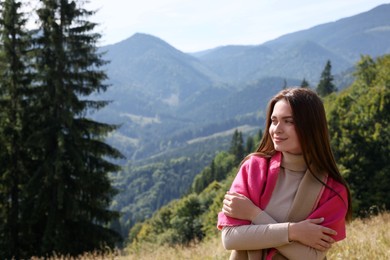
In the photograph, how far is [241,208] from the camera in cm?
244

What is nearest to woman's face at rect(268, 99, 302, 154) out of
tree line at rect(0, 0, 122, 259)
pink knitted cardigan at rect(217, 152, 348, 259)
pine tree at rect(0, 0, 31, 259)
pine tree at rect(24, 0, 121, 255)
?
pink knitted cardigan at rect(217, 152, 348, 259)

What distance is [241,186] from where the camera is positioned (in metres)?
2.56

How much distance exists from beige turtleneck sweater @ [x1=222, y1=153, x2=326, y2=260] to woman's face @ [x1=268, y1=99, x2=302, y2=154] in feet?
0.20

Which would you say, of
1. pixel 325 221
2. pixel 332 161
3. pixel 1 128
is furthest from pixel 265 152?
pixel 1 128

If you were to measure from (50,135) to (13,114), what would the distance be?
2377 mm

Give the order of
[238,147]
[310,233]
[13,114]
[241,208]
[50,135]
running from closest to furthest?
1. [310,233]
2. [241,208]
3. [50,135]
4. [13,114]
5. [238,147]

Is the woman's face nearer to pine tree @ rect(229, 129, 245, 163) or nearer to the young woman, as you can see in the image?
the young woman

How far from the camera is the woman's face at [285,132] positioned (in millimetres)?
2545

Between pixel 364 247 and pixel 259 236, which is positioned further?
pixel 364 247

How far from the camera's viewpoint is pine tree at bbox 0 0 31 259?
58.1 ft

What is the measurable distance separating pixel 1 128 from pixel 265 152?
17628mm

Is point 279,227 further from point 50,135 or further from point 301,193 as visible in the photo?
point 50,135

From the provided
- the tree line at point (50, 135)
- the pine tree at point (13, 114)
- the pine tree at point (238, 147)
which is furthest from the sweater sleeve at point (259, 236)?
the pine tree at point (238, 147)

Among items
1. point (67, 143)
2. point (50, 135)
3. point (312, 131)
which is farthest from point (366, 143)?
point (312, 131)
